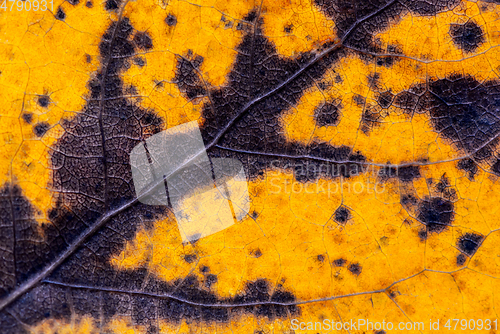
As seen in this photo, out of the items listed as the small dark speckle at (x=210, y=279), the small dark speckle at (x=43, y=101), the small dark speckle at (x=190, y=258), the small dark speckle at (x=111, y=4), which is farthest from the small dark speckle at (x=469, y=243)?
the small dark speckle at (x=43, y=101)

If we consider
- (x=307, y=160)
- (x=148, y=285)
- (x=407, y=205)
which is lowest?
(x=148, y=285)

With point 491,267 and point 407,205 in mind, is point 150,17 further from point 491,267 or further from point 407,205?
point 491,267

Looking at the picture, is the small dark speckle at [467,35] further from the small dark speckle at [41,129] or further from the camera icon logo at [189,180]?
the small dark speckle at [41,129]

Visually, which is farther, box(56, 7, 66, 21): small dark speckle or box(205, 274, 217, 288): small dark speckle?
box(205, 274, 217, 288): small dark speckle

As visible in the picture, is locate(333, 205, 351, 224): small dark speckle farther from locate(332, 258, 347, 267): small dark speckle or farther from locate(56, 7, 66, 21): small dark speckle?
locate(56, 7, 66, 21): small dark speckle

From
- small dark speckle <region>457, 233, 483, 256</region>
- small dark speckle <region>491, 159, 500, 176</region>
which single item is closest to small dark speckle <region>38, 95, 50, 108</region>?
small dark speckle <region>457, 233, 483, 256</region>

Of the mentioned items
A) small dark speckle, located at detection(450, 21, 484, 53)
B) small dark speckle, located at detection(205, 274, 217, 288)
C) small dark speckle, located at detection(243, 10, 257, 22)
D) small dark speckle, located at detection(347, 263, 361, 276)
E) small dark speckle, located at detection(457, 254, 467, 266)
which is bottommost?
small dark speckle, located at detection(205, 274, 217, 288)

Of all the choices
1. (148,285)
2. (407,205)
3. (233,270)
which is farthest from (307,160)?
(148,285)

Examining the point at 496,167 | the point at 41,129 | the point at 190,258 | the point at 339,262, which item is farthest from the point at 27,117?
the point at 496,167
